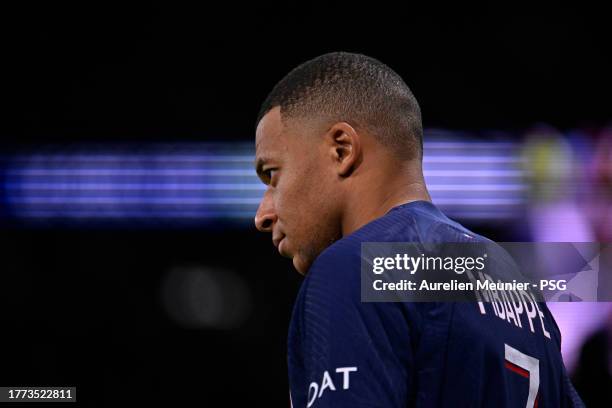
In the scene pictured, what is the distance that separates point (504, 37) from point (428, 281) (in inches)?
116

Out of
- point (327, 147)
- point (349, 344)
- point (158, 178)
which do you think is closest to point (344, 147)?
point (327, 147)

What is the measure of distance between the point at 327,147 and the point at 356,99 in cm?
13

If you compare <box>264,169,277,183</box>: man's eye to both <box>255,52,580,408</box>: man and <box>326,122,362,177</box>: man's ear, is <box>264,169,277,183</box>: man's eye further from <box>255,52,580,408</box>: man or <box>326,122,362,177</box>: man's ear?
<box>326,122,362,177</box>: man's ear

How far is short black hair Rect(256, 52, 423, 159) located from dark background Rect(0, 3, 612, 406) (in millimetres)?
2205

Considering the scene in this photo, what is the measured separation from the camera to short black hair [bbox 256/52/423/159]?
1.54 meters

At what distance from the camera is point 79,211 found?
154 inches

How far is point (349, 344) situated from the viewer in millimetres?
1143

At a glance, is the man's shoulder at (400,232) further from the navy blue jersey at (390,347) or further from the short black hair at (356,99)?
the short black hair at (356,99)

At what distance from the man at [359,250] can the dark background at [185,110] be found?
7.34ft

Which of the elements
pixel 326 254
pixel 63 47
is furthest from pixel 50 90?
pixel 326 254

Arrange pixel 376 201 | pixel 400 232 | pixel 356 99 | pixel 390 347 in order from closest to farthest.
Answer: pixel 390 347
pixel 400 232
pixel 376 201
pixel 356 99

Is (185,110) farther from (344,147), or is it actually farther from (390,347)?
(390,347)

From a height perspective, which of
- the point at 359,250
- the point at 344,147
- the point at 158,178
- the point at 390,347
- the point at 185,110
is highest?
the point at 185,110

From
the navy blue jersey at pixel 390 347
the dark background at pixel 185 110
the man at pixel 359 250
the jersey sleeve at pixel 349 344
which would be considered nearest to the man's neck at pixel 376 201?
the man at pixel 359 250
